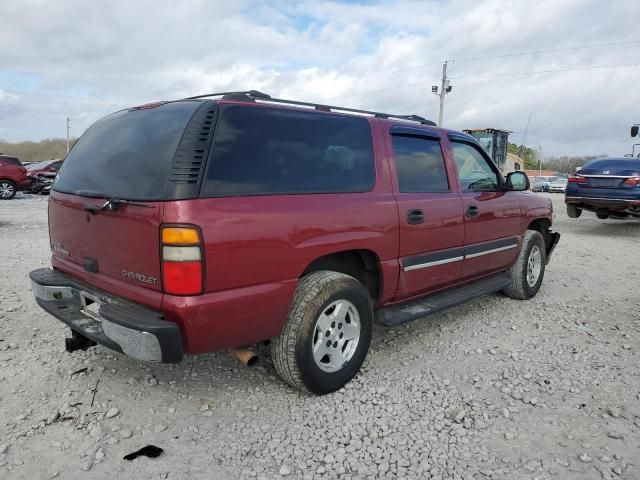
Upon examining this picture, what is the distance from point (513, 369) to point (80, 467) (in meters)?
2.83

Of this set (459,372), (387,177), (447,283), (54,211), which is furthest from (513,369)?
(54,211)

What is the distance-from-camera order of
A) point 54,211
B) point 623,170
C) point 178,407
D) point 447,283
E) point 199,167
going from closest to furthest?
point 199,167
point 178,407
point 54,211
point 447,283
point 623,170

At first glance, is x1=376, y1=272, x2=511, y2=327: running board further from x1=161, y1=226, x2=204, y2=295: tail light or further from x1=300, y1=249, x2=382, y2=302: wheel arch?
x1=161, y1=226, x2=204, y2=295: tail light

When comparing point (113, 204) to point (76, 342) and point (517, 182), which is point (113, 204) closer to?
point (76, 342)

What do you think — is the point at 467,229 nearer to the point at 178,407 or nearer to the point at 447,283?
the point at 447,283

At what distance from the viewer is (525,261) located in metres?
5.16

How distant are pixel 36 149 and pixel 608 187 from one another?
107 m

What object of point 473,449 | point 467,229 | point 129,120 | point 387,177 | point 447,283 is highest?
point 129,120

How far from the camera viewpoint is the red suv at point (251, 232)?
2486mm

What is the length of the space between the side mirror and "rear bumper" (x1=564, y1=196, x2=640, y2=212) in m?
6.21

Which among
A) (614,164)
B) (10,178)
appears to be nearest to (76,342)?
(614,164)

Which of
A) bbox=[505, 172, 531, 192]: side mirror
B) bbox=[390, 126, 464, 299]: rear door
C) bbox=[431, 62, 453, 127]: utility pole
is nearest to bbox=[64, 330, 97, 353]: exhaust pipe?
bbox=[390, 126, 464, 299]: rear door

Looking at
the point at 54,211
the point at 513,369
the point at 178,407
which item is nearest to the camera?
the point at 178,407

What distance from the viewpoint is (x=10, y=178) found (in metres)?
16.0
